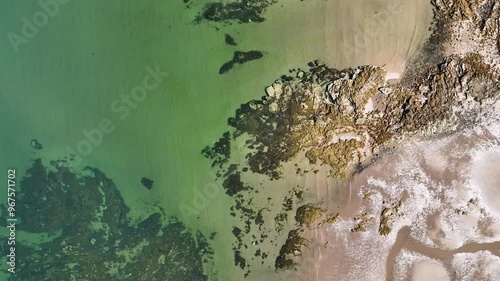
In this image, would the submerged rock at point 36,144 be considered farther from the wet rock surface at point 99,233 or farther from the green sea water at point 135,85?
the wet rock surface at point 99,233

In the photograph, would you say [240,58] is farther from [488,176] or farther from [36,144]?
[488,176]

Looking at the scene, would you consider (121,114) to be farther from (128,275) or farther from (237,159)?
(128,275)

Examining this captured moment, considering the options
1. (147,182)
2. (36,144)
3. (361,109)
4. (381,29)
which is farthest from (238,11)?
(36,144)

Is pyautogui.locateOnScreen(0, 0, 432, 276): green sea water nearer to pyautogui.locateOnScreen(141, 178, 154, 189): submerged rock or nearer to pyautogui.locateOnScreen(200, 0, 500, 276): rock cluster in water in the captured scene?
pyautogui.locateOnScreen(141, 178, 154, 189): submerged rock

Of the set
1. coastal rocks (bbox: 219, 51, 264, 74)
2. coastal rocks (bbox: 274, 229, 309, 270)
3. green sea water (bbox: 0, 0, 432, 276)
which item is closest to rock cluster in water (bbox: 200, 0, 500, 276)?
coastal rocks (bbox: 274, 229, 309, 270)

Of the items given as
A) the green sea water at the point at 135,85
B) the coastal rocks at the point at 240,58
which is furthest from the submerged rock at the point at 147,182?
the coastal rocks at the point at 240,58

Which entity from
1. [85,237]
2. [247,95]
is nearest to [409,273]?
[247,95]
